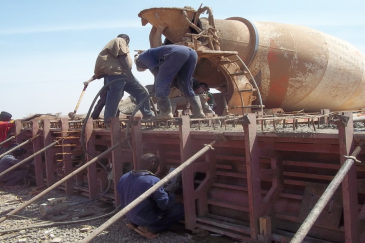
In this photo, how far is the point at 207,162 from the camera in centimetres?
444

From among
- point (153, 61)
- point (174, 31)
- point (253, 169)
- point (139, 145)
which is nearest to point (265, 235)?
point (253, 169)

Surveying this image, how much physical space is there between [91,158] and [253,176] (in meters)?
3.28

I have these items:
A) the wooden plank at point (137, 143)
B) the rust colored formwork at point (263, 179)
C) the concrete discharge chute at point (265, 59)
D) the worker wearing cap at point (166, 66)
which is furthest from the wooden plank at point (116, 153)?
the concrete discharge chute at point (265, 59)

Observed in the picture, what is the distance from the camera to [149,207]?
4184 mm

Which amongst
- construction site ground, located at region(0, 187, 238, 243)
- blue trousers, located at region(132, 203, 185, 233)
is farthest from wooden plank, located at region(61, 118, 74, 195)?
blue trousers, located at region(132, 203, 185, 233)

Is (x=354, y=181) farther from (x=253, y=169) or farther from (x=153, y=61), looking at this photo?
(x=153, y=61)

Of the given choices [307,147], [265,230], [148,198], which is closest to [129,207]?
[148,198]

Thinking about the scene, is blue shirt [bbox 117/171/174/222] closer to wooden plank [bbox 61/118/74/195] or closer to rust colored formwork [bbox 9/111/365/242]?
rust colored formwork [bbox 9/111/365/242]

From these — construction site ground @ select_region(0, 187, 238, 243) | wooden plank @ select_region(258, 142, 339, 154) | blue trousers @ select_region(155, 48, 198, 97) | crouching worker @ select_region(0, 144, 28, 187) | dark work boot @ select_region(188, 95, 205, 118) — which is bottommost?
construction site ground @ select_region(0, 187, 238, 243)

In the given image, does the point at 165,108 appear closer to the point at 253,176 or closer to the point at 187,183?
the point at 187,183

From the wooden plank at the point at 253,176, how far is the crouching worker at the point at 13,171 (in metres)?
5.95

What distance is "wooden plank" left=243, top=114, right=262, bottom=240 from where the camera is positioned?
3.63 metres

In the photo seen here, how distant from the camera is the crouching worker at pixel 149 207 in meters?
4.12

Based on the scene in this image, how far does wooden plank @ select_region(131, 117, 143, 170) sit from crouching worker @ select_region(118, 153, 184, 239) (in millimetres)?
575
